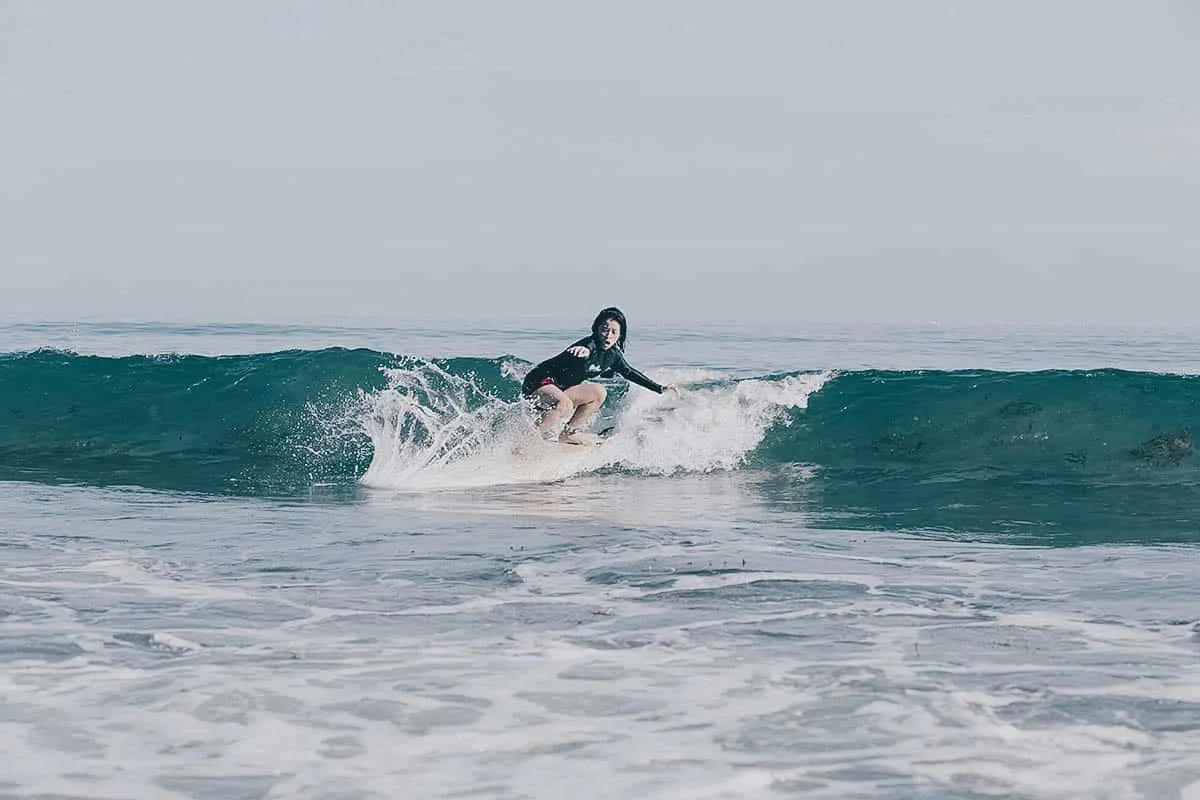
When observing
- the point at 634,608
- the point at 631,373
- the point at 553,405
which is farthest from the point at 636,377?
the point at 634,608

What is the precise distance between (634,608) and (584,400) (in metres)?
7.06

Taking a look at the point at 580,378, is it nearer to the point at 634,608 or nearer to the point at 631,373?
the point at 631,373

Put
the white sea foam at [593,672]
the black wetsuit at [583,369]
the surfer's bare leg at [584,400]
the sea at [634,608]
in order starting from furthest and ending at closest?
1. the surfer's bare leg at [584,400]
2. the black wetsuit at [583,369]
3. the sea at [634,608]
4. the white sea foam at [593,672]

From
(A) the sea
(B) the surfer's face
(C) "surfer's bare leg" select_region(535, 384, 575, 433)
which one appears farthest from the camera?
(C) "surfer's bare leg" select_region(535, 384, 575, 433)

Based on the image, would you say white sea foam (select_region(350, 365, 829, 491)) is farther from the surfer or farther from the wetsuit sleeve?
the wetsuit sleeve

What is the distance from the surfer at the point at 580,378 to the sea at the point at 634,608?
36 cm

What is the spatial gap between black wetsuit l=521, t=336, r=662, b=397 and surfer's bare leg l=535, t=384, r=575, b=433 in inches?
2.9

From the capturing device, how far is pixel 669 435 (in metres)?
16.1

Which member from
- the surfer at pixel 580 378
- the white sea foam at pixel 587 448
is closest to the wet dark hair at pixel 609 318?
the surfer at pixel 580 378

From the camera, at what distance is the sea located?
4.80 m

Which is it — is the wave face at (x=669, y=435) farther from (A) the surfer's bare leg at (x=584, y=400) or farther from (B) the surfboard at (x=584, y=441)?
(A) the surfer's bare leg at (x=584, y=400)

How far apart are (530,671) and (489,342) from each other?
2679cm

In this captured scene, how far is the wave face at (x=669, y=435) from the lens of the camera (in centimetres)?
1384

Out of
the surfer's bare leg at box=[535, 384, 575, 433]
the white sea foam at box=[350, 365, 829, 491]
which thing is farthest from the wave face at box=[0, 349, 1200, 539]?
the surfer's bare leg at box=[535, 384, 575, 433]
